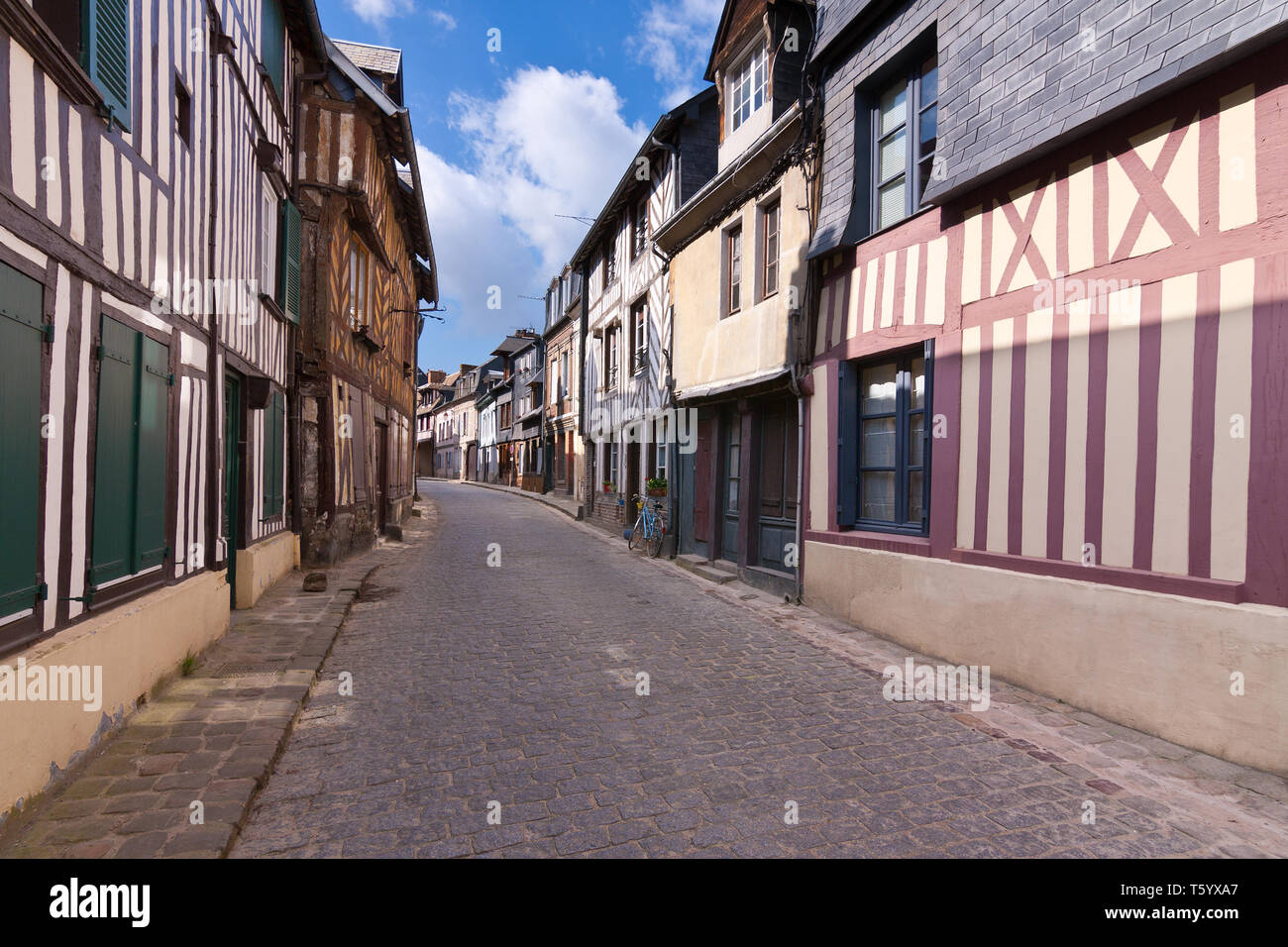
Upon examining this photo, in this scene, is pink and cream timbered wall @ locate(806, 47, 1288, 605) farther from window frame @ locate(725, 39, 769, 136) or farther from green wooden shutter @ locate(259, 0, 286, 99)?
green wooden shutter @ locate(259, 0, 286, 99)

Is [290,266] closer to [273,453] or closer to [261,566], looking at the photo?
[273,453]

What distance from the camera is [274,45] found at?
784cm

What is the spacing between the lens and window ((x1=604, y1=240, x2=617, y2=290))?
1671cm

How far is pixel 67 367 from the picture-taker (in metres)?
3.34

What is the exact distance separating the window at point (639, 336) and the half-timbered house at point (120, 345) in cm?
811

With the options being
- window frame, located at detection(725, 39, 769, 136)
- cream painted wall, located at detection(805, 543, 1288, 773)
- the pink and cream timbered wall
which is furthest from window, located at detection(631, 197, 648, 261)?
cream painted wall, located at detection(805, 543, 1288, 773)

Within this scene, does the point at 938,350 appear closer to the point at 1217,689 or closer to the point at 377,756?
the point at 1217,689

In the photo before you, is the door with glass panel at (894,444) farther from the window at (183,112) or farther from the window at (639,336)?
the window at (639,336)

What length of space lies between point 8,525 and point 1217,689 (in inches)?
230

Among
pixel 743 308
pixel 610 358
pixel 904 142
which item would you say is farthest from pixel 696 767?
pixel 610 358

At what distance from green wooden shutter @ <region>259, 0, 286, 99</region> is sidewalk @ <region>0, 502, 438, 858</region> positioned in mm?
6129

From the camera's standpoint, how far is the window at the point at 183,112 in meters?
4.92

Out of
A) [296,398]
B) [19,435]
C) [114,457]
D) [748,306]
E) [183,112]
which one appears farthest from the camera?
[748,306]

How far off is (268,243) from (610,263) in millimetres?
10347
